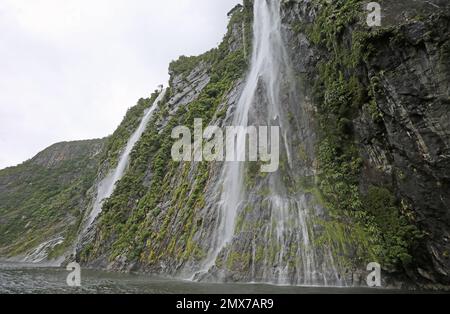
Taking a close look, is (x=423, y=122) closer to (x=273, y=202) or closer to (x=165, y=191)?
(x=273, y=202)

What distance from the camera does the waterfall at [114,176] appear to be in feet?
166

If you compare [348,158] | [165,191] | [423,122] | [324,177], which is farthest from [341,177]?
[165,191]

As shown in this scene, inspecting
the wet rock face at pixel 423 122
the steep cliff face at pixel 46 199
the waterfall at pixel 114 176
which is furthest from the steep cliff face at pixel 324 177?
the steep cliff face at pixel 46 199

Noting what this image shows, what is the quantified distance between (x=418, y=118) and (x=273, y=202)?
33.8 ft

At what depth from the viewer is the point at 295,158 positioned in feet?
96.6

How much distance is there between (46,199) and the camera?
283 feet

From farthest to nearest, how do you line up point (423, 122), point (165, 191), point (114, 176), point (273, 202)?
point (114, 176)
point (165, 191)
point (273, 202)
point (423, 122)

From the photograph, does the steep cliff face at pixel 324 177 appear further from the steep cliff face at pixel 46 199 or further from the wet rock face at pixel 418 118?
the steep cliff face at pixel 46 199

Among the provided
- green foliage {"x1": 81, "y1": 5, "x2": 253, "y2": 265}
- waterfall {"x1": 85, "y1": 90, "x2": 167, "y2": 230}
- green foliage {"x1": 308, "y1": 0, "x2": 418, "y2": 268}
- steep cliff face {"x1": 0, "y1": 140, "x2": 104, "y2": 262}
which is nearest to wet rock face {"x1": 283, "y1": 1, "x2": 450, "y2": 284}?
green foliage {"x1": 308, "y1": 0, "x2": 418, "y2": 268}

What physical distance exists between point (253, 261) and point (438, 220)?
32.9 ft

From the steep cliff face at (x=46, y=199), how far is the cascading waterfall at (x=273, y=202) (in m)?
32.7

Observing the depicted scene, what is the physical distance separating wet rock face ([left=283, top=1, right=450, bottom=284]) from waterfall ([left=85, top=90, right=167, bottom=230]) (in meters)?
35.1
